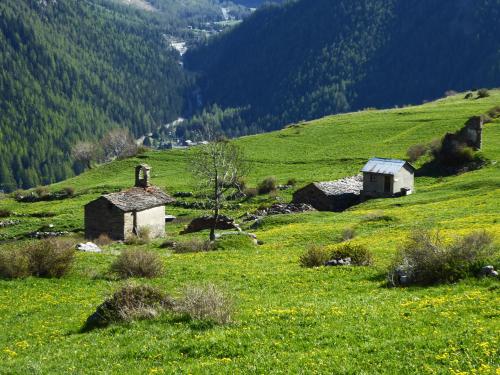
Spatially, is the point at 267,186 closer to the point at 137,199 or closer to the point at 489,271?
the point at 137,199

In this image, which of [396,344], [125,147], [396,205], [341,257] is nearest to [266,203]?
[396,205]

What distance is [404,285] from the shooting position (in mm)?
26594

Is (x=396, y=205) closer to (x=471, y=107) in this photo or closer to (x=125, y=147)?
(x=471, y=107)

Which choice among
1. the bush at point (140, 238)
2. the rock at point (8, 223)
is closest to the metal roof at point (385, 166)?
the bush at point (140, 238)

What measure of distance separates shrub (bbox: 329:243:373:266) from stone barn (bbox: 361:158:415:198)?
39.8 metres

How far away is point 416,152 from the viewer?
317 feet

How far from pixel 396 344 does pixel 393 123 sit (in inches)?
4430

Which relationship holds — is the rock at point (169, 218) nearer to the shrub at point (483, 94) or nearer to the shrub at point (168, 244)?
the shrub at point (168, 244)

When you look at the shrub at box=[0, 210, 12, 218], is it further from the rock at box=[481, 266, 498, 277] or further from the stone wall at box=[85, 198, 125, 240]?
the rock at box=[481, 266, 498, 277]

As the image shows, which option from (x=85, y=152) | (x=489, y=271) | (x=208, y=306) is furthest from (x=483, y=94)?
(x=208, y=306)

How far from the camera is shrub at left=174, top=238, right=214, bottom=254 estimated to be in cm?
4581

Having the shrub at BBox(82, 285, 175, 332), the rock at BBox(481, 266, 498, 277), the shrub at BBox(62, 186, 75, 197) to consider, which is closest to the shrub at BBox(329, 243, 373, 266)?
the rock at BBox(481, 266, 498, 277)

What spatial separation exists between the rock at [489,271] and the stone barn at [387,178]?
158 feet

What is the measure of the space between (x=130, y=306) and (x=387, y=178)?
53973mm
